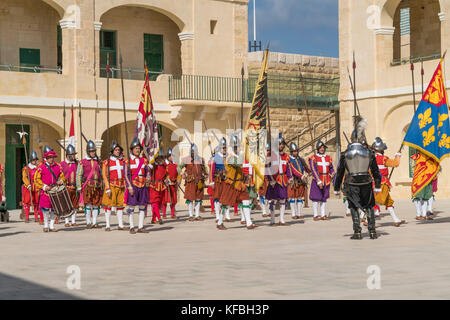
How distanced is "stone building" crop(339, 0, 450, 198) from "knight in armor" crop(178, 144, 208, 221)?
32.2ft

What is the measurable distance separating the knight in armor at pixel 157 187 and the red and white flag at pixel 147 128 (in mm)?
842

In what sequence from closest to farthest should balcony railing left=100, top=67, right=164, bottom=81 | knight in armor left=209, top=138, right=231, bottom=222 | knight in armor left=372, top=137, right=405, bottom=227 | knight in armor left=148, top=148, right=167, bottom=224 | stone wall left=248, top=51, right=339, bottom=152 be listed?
knight in armor left=372, top=137, right=405, bottom=227 < knight in armor left=209, top=138, right=231, bottom=222 < knight in armor left=148, top=148, right=167, bottom=224 < balcony railing left=100, top=67, right=164, bottom=81 < stone wall left=248, top=51, right=339, bottom=152

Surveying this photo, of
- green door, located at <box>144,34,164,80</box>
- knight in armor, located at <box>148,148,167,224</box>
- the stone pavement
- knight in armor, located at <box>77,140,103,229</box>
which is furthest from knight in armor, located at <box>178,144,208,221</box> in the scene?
green door, located at <box>144,34,164,80</box>

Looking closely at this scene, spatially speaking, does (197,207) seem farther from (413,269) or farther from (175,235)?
(413,269)

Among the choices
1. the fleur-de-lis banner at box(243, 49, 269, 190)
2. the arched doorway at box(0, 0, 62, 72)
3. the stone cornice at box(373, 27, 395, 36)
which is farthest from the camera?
the stone cornice at box(373, 27, 395, 36)

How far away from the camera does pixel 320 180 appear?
19.4m

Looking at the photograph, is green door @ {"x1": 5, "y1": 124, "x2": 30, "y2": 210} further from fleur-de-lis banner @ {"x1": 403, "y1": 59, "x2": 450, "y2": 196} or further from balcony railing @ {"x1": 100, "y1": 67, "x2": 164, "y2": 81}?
fleur-de-lis banner @ {"x1": 403, "y1": 59, "x2": 450, "y2": 196}

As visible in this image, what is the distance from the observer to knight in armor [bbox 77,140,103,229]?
59.2 ft

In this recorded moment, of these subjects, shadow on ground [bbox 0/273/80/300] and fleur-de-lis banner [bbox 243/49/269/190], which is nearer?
shadow on ground [bbox 0/273/80/300]

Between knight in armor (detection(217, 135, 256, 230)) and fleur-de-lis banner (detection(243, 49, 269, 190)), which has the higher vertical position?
fleur-de-lis banner (detection(243, 49, 269, 190))

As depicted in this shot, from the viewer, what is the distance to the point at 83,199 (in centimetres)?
1817

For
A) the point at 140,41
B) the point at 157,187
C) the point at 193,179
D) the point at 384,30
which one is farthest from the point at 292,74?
the point at 157,187

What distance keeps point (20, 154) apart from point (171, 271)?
63.6 ft

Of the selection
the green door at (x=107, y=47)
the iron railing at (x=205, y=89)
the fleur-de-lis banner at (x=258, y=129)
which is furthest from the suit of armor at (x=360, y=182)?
the green door at (x=107, y=47)
